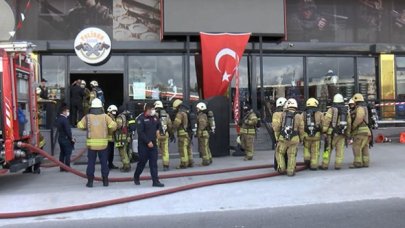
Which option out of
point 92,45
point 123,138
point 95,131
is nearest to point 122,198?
point 95,131

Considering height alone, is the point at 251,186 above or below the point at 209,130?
below

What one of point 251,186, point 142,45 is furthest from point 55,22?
point 251,186

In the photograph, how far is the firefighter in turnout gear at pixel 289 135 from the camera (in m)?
11.0

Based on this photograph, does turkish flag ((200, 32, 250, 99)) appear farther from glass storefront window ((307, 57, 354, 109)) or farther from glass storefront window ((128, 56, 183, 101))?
glass storefront window ((307, 57, 354, 109))

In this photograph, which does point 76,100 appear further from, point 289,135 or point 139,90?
point 289,135

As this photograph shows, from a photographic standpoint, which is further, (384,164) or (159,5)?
(159,5)

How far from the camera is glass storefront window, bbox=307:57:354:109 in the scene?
1994 cm

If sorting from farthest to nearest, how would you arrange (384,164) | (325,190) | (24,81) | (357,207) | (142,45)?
(142,45) → (384,164) → (24,81) → (325,190) → (357,207)

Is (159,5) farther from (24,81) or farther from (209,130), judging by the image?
(24,81)

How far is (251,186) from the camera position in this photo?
1015cm

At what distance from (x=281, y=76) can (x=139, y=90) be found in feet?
18.0

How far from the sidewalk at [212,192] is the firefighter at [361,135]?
307 mm

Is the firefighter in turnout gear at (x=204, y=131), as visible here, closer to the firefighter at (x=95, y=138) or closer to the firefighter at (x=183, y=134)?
the firefighter at (x=183, y=134)

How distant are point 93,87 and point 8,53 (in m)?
6.62
